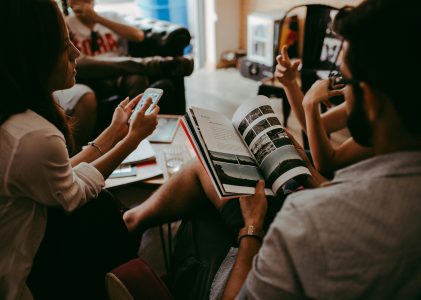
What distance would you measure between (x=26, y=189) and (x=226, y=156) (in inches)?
18.6

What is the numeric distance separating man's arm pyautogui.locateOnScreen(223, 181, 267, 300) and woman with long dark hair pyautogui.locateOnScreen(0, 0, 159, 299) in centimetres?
36

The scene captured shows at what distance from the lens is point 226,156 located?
37.4 inches

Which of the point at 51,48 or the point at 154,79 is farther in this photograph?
the point at 154,79

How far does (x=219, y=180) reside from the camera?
87cm

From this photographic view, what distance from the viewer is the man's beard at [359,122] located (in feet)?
1.91

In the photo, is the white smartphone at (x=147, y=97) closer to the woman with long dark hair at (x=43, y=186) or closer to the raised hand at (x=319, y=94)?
the woman with long dark hair at (x=43, y=186)

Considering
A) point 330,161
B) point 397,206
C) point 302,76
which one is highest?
point 397,206

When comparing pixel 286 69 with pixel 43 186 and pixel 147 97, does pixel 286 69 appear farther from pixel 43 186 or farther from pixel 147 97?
pixel 43 186

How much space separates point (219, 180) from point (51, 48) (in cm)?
49

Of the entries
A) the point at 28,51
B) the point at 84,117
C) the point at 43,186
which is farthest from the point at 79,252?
the point at 84,117

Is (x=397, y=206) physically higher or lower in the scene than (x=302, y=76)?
higher

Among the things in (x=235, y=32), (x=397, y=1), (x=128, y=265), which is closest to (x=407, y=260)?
(x=397, y=1)

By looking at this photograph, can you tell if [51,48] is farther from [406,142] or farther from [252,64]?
[252,64]

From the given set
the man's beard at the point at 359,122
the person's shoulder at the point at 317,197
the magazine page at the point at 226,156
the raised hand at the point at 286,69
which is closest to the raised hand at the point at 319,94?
the raised hand at the point at 286,69
